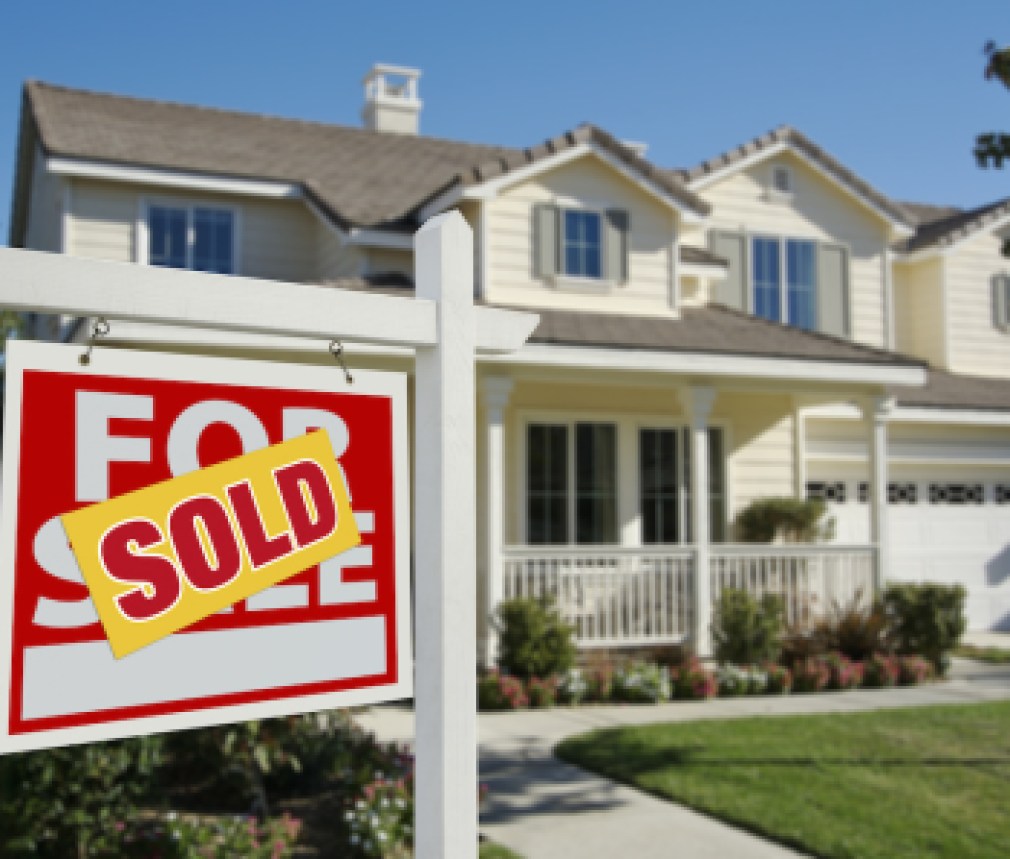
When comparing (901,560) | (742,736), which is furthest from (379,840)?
(901,560)

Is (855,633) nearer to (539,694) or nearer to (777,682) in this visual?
(777,682)

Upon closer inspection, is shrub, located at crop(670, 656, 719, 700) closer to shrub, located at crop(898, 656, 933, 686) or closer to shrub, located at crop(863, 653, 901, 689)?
shrub, located at crop(863, 653, 901, 689)

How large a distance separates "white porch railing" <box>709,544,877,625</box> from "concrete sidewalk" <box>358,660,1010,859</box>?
143cm

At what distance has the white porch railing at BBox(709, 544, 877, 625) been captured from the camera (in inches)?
488

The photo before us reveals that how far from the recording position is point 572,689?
10.6 meters

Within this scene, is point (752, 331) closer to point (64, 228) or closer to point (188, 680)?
point (64, 228)

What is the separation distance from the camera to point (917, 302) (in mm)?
18312

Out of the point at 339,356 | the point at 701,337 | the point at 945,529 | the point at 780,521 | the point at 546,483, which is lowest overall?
the point at 945,529

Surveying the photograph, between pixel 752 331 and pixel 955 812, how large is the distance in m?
7.68

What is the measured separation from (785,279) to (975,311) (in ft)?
13.5

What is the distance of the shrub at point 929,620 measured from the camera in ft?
40.1

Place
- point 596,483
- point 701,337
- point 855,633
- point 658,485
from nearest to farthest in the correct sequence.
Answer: point 855,633 < point 701,337 < point 596,483 < point 658,485

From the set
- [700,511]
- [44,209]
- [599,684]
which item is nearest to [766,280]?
[700,511]

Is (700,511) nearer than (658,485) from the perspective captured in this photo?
Yes
